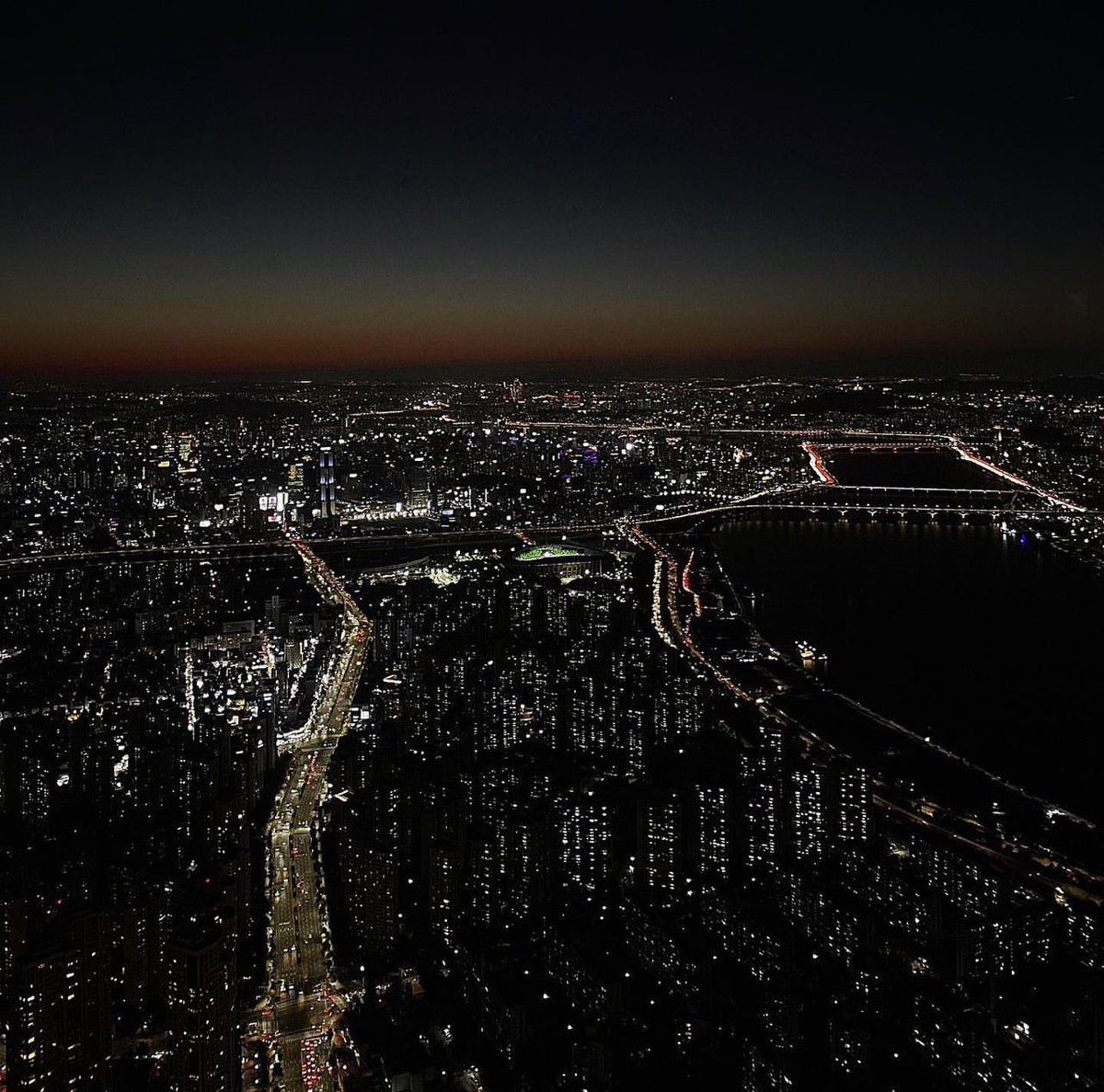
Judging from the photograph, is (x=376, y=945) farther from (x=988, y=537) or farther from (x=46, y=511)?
(x=988, y=537)

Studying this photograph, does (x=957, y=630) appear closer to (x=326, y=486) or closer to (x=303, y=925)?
(x=303, y=925)

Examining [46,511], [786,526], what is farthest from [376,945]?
[786,526]

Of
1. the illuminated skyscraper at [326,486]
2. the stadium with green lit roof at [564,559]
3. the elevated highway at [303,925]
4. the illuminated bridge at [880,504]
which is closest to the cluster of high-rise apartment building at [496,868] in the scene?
the elevated highway at [303,925]

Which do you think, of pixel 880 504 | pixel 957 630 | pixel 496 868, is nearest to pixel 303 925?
pixel 496 868

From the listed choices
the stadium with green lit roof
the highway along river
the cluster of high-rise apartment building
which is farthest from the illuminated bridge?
the cluster of high-rise apartment building

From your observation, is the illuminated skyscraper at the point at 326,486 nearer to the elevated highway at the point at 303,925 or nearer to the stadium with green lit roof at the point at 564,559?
the stadium with green lit roof at the point at 564,559

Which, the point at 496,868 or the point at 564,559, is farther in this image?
the point at 564,559

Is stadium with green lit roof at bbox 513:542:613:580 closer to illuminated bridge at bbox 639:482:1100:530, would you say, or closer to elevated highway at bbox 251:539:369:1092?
illuminated bridge at bbox 639:482:1100:530

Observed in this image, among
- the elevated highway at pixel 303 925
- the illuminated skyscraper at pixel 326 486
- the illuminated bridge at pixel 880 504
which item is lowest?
the elevated highway at pixel 303 925

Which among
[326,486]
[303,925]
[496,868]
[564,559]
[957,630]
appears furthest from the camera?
[326,486]
